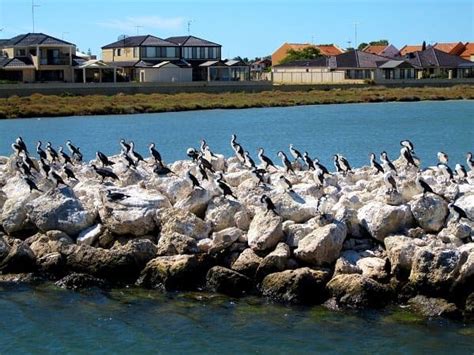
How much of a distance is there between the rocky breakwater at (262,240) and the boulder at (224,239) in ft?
0.09

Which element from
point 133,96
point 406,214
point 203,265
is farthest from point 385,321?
point 133,96

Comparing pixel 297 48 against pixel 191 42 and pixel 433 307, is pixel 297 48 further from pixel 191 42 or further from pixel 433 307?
pixel 433 307

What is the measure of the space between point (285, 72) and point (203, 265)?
309 ft

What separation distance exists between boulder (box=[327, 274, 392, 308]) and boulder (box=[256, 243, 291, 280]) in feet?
4.84

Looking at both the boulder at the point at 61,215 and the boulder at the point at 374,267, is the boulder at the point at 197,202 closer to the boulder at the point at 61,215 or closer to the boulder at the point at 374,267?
the boulder at the point at 61,215

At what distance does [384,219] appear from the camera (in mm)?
20016

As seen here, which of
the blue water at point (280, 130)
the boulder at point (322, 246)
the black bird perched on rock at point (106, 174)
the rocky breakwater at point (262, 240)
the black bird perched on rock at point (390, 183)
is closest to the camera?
the rocky breakwater at point (262, 240)

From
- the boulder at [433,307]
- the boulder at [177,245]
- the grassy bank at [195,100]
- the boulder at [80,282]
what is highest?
the grassy bank at [195,100]

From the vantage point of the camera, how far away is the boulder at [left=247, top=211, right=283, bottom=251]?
20.1 m

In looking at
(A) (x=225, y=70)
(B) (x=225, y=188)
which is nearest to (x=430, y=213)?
(B) (x=225, y=188)

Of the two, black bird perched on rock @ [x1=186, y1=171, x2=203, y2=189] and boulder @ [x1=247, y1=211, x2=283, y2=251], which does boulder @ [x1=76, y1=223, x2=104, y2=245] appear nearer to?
black bird perched on rock @ [x1=186, y1=171, x2=203, y2=189]

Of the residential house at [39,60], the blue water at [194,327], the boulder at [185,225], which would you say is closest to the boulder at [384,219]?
the blue water at [194,327]

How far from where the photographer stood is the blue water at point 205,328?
17.0 m

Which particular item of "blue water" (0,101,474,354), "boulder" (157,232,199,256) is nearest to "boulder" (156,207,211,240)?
"boulder" (157,232,199,256)
